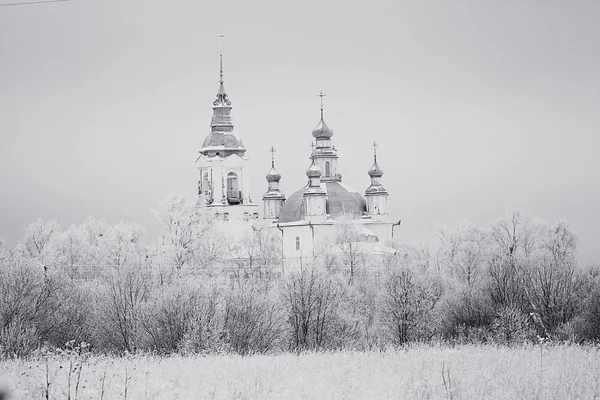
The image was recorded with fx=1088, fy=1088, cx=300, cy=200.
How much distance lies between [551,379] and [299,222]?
6620cm

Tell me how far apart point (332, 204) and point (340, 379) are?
219 feet

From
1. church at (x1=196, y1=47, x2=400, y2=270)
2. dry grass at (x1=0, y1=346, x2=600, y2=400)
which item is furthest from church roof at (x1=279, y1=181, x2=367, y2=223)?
dry grass at (x1=0, y1=346, x2=600, y2=400)

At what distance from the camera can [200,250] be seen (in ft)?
209

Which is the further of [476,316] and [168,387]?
[476,316]

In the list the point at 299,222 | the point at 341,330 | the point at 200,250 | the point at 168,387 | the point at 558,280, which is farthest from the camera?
the point at 299,222

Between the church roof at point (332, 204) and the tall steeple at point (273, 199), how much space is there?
129 inches

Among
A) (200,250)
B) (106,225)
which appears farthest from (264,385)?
(106,225)

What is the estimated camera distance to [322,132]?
90.7 metres

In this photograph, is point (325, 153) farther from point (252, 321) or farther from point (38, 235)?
point (252, 321)

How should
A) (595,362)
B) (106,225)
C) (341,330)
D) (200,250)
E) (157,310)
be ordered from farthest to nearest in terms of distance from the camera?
1. (106,225)
2. (200,250)
3. (341,330)
4. (157,310)
5. (595,362)

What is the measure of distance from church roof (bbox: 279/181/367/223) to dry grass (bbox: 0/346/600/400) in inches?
2447

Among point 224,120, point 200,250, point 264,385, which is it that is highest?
point 224,120

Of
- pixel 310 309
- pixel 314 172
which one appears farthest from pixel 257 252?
pixel 310 309

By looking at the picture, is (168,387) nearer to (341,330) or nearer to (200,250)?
(341,330)
